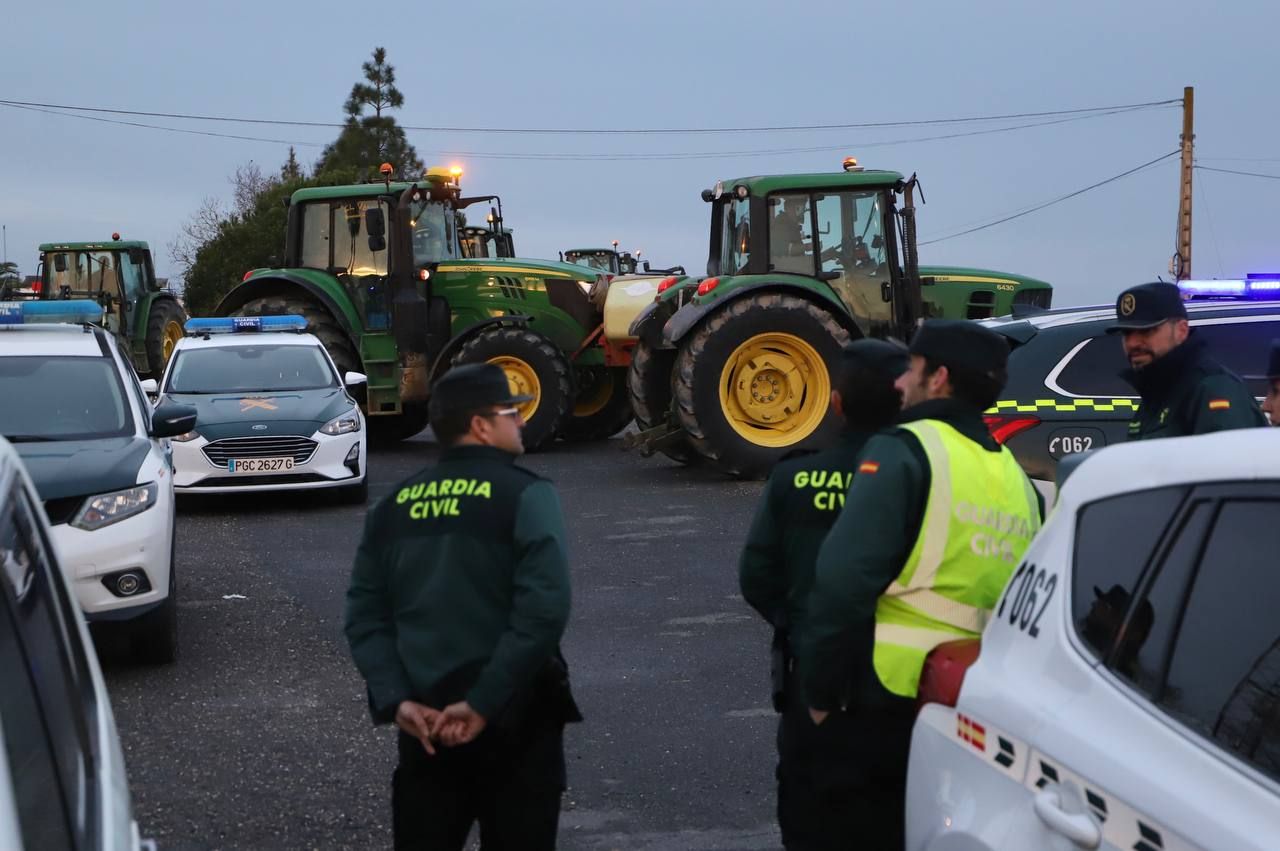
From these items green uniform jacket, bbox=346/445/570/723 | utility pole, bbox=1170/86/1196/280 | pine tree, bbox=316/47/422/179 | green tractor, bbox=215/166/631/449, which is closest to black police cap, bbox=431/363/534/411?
green uniform jacket, bbox=346/445/570/723

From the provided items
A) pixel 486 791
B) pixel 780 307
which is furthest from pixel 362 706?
pixel 780 307

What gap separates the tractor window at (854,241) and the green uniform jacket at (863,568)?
11220 mm

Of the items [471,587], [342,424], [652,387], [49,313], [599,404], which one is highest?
[49,313]

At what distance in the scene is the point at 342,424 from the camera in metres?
13.5

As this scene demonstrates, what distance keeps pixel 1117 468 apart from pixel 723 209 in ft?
42.1

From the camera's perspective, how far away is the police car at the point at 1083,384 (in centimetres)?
852

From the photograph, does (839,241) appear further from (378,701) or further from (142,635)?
(378,701)

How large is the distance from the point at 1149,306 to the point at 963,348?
1621 mm

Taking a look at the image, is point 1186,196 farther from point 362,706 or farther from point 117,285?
point 362,706

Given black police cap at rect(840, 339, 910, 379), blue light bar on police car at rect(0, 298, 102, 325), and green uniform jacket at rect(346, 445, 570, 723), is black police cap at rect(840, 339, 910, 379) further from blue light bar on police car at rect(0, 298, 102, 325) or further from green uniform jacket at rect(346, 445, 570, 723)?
blue light bar on police car at rect(0, 298, 102, 325)

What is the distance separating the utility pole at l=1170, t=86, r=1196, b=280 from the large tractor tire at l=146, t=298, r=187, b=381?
1973 cm

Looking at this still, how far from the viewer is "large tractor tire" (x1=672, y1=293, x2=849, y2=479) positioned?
45.6ft

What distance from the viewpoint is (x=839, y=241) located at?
14773 millimetres

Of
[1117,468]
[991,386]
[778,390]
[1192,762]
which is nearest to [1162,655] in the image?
[1192,762]
